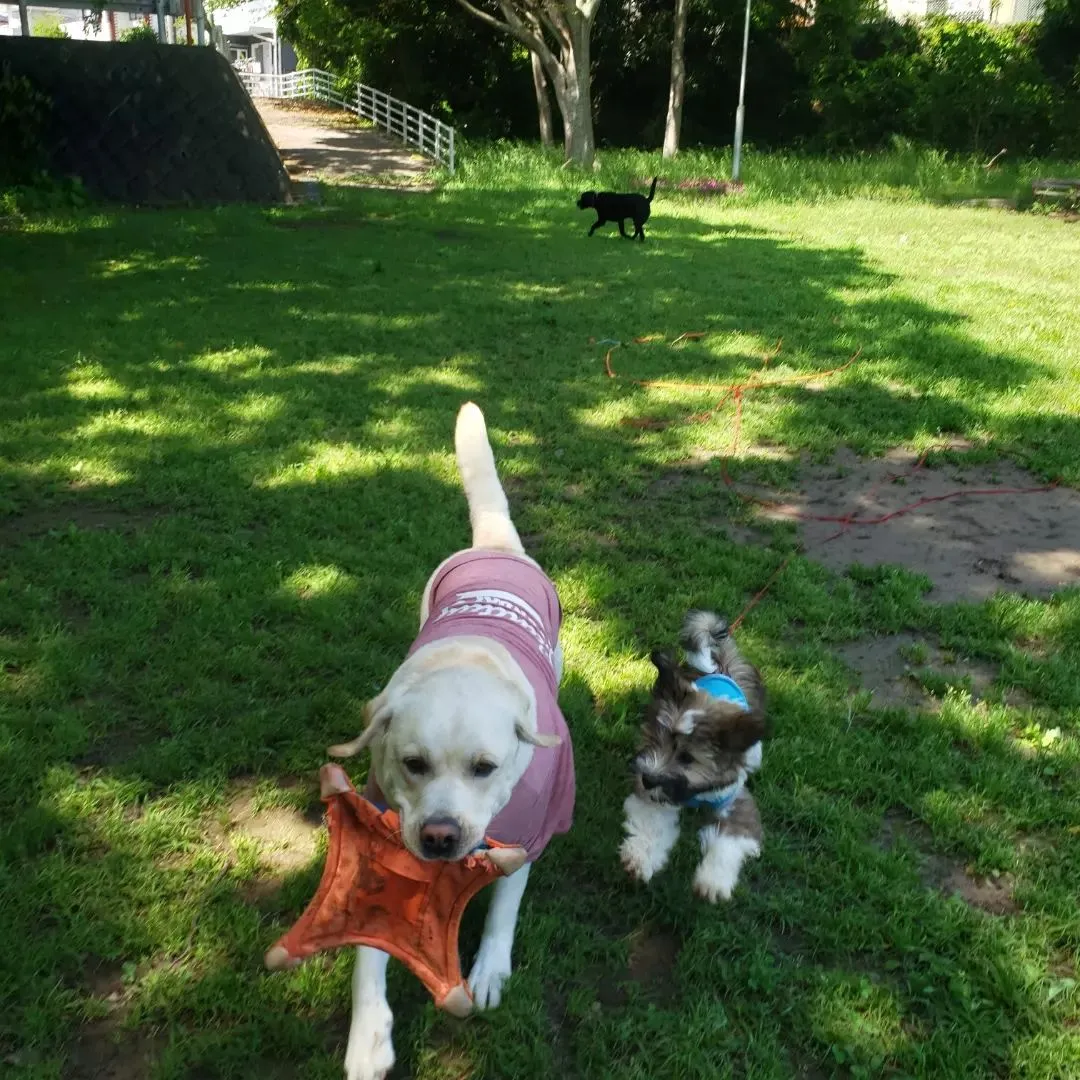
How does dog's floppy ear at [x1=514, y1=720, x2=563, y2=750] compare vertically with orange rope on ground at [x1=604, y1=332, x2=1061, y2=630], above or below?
above

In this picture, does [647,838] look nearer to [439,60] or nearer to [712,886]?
[712,886]

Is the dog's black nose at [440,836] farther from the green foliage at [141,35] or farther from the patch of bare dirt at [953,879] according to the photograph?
the green foliage at [141,35]

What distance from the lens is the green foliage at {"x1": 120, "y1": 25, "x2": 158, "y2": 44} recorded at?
1723cm

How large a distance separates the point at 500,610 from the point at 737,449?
3654mm

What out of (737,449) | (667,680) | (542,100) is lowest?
(737,449)

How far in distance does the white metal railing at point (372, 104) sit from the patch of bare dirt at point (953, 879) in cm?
1981

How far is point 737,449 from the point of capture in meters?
6.04

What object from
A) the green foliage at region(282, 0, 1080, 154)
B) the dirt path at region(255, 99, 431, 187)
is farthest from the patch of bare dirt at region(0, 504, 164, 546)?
the green foliage at region(282, 0, 1080, 154)

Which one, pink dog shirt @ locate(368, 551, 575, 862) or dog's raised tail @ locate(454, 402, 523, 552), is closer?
pink dog shirt @ locate(368, 551, 575, 862)

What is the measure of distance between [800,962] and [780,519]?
9.48ft

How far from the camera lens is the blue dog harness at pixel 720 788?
280cm

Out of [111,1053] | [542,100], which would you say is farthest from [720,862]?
[542,100]

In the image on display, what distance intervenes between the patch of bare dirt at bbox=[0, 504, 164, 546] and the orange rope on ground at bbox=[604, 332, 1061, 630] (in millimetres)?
2918

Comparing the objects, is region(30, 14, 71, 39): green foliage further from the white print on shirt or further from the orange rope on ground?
the white print on shirt
